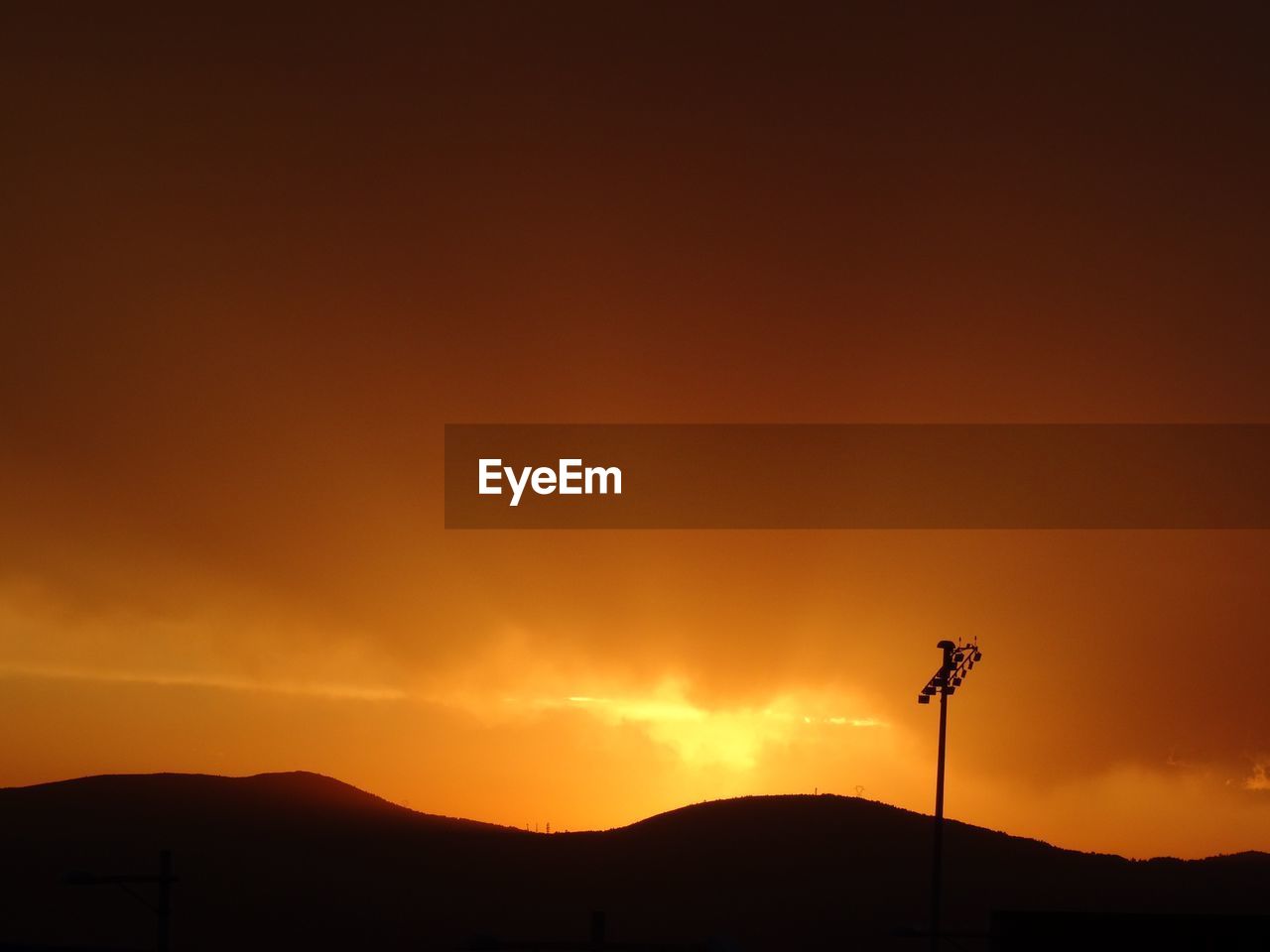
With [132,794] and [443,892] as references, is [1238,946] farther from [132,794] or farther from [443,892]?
[132,794]

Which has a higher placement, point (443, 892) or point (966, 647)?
point (966, 647)

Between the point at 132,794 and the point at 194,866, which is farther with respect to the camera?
the point at 132,794

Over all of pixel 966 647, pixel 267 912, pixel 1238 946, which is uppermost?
pixel 966 647

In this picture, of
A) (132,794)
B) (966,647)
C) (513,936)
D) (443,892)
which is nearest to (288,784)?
(132,794)

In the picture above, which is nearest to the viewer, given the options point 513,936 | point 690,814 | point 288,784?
point 513,936

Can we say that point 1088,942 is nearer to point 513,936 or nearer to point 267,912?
point 513,936

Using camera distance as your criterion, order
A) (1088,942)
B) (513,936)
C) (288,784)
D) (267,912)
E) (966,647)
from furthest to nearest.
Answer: (288,784) → (267,912) → (513,936) → (966,647) → (1088,942)
